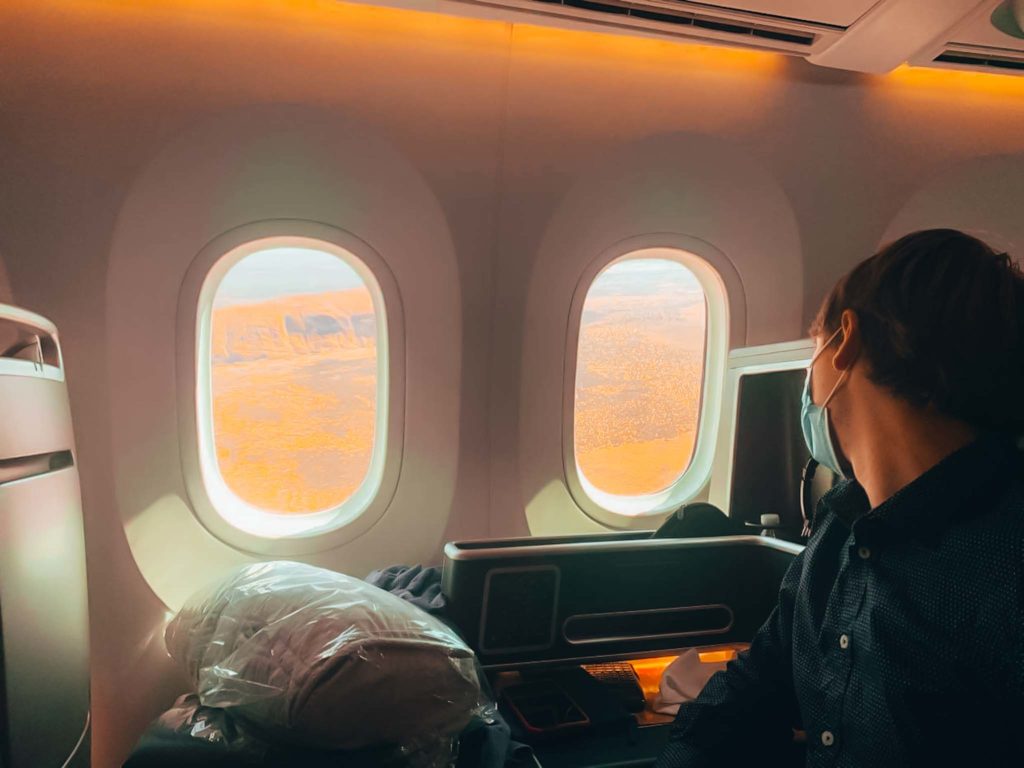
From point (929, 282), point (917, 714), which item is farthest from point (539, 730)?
point (929, 282)

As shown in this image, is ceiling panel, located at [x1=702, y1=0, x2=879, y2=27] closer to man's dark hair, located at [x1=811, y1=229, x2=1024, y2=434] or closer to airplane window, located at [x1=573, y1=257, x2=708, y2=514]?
airplane window, located at [x1=573, y1=257, x2=708, y2=514]

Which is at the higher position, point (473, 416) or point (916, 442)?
point (916, 442)

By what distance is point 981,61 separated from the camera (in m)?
2.08

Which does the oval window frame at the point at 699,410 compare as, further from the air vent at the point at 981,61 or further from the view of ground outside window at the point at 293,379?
the air vent at the point at 981,61

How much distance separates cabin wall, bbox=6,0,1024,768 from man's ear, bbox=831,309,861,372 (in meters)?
1.13

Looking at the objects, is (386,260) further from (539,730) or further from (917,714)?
(917,714)

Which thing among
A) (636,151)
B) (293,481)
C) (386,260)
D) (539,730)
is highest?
(636,151)

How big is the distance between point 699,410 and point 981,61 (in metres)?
1.36

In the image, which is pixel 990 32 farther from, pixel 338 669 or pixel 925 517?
pixel 338 669

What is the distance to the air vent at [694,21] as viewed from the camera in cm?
167

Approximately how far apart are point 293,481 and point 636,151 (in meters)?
1.40

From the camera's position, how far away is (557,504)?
81.7 inches

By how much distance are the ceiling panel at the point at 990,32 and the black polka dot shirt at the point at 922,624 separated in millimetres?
1545

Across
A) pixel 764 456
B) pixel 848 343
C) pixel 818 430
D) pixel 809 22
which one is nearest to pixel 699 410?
pixel 764 456
